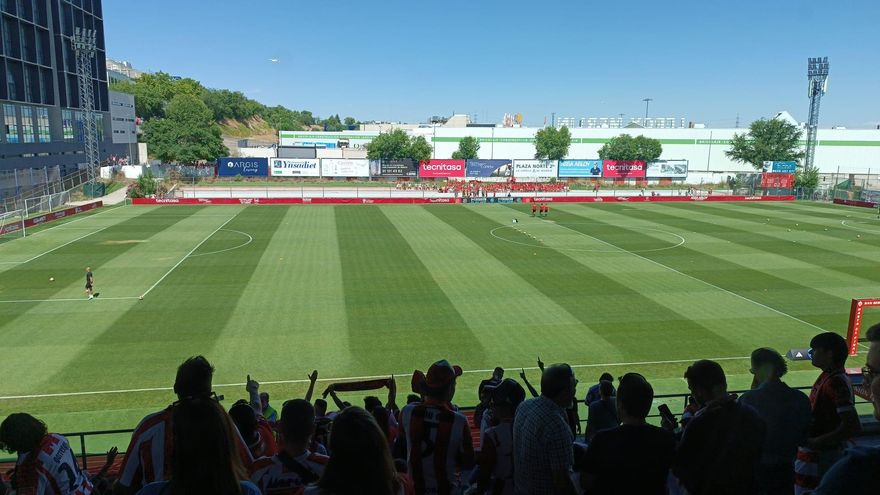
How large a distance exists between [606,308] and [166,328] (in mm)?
15561

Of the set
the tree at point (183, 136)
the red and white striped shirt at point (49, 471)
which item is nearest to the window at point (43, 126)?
the tree at point (183, 136)

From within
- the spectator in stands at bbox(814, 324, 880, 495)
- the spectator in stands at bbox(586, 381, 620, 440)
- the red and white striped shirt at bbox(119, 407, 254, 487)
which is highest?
the spectator in stands at bbox(814, 324, 880, 495)

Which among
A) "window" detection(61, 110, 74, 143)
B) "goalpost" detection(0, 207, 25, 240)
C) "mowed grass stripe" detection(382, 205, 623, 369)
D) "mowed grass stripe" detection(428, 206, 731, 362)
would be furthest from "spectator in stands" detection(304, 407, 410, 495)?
"window" detection(61, 110, 74, 143)

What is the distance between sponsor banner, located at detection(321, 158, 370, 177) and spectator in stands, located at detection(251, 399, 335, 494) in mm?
73234

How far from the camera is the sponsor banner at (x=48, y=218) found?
128 feet

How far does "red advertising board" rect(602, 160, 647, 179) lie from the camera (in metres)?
80.1

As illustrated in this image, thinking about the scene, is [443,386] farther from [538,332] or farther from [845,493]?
[538,332]

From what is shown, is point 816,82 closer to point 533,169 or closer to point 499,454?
point 533,169

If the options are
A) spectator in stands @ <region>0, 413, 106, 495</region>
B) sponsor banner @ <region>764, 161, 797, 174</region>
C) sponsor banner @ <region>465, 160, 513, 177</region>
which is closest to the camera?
spectator in stands @ <region>0, 413, 106, 495</region>

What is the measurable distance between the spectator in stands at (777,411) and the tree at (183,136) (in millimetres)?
89092

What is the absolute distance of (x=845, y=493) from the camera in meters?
3.01

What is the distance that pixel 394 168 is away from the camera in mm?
77312

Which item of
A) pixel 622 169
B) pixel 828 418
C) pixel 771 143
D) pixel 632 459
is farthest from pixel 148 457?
pixel 771 143

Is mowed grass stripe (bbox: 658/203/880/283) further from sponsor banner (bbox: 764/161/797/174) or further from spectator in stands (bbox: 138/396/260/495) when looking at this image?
spectator in stands (bbox: 138/396/260/495)
